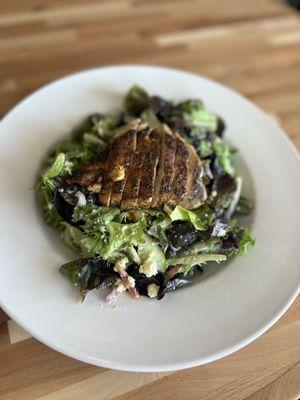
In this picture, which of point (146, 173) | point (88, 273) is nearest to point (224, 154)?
point (146, 173)

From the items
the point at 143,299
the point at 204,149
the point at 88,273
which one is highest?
the point at 204,149

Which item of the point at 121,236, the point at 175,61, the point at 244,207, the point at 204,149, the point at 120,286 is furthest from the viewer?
the point at 175,61

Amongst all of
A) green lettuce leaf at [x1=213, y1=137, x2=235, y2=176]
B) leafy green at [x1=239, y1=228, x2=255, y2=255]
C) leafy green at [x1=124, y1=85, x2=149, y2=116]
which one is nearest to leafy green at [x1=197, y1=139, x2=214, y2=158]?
green lettuce leaf at [x1=213, y1=137, x2=235, y2=176]

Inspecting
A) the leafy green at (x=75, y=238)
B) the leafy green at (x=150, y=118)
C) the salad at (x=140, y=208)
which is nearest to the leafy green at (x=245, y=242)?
the salad at (x=140, y=208)

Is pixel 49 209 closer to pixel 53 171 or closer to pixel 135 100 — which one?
pixel 53 171

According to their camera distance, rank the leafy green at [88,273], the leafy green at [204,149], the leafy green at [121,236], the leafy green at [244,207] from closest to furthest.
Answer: the leafy green at [88,273]
the leafy green at [121,236]
the leafy green at [244,207]
the leafy green at [204,149]

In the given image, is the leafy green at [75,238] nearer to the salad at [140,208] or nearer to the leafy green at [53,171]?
the salad at [140,208]
